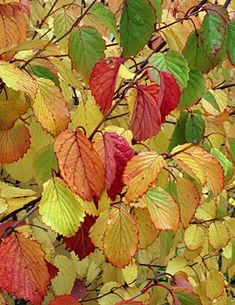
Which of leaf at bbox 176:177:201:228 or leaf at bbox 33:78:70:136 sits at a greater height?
leaf at bbox 33:78:70:136

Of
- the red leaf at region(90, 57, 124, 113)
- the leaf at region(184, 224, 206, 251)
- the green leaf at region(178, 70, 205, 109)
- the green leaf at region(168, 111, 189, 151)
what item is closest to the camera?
the red leaf at region(90, 57, 124, 113)

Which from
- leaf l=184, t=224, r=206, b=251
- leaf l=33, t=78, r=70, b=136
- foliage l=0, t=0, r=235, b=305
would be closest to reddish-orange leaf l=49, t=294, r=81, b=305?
foliage l=0, t=0, r=235, b=305

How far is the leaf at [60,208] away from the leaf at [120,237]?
4.4 inches

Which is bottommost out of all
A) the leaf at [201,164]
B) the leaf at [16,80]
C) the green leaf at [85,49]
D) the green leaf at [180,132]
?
the green leaf at [180,132]

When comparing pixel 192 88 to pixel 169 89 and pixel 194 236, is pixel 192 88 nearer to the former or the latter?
pixel 169 89

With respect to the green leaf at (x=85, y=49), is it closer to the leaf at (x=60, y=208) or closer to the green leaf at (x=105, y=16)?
the green leaf at (x=105, y=16)

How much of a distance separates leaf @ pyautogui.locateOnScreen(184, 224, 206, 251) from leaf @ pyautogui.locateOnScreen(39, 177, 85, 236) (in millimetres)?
709

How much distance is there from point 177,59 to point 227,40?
0.31ft

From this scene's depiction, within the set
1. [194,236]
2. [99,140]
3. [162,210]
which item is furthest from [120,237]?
[194,236]

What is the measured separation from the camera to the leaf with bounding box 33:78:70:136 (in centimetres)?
78

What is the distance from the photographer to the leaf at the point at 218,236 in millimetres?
→ 1429

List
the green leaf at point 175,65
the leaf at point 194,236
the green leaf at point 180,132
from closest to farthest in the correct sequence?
the green leaf at point 175,65
the green leaf at point 180,132
the leaf at point 194,236

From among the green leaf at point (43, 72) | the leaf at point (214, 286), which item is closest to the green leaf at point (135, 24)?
the green leaf at point (43, 72)

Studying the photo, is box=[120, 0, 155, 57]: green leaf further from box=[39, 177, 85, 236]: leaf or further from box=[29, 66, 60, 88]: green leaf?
box=[39, 177, 85, 236]: leaf
